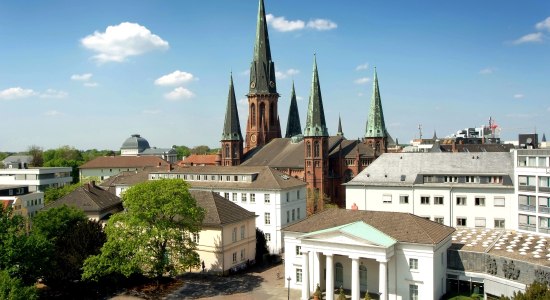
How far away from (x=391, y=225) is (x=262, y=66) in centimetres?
7184

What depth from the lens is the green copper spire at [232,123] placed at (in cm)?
10019

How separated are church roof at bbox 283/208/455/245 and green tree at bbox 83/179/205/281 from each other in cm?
1026

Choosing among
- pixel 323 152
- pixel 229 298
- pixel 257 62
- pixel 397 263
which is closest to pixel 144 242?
pixel 229 298

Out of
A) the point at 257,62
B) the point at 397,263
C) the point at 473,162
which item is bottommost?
the point at 397,263

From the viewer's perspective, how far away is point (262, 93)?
110875 mm

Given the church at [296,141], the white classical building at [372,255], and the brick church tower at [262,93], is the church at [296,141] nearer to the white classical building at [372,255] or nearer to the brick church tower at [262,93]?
the brick church tower at [262,93]

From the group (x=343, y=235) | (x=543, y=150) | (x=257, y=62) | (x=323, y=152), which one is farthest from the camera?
(x=257, y=62)

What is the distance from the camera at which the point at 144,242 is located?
1797 inches

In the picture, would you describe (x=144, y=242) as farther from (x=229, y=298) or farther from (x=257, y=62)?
(x=257, y=62)

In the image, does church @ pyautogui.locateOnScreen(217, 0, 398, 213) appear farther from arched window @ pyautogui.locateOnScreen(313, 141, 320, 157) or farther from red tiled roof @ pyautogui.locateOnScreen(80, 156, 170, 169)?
red tiled roof @ pyautogui.locateOnScreen(80, 156, 170, 169)

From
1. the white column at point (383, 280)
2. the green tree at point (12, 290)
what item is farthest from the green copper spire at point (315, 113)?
the green tree at point (12, 290)

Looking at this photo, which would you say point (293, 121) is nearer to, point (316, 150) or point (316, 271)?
point (316, 150)

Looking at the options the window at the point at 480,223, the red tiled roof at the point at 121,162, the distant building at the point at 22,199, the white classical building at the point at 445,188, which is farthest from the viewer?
the red tiled roof at the point at 121,162

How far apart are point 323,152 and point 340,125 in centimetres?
8659
